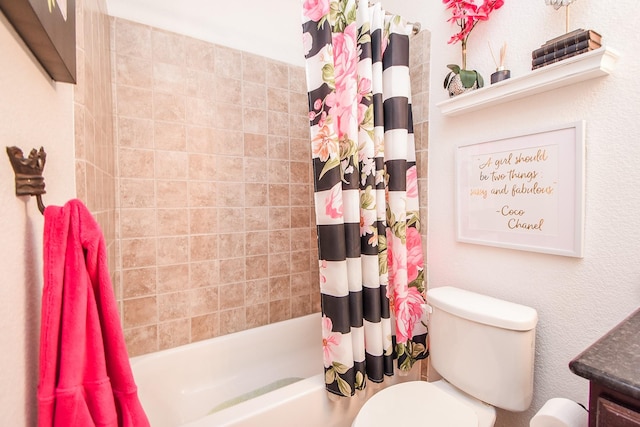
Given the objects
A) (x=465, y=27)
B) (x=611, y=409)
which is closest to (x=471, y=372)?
(x=611, y=409)

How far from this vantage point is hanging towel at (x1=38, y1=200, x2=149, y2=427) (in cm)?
42

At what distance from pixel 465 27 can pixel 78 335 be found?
1648mm

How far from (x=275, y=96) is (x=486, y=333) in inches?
67.7

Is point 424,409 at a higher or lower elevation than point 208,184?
lower

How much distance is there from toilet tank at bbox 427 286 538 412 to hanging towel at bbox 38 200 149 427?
1.12 meters

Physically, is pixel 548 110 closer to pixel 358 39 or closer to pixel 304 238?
pixel 358 39

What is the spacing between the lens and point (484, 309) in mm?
1121

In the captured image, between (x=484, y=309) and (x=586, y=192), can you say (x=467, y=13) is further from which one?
Answer: (x=484, y=309)

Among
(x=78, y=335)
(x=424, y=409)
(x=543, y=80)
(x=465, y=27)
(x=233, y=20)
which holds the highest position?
(x=233, y=20)

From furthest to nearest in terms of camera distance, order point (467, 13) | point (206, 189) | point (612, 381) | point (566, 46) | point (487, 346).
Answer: point (206, 189)
point (467, 13)
point (487, 346)
point (566, 46)
point (612, 381)

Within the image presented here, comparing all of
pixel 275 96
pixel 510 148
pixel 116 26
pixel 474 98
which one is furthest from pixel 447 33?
pixel 116 26

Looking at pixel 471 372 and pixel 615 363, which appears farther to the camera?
pixel 471 372

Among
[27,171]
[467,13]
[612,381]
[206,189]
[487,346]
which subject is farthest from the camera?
[206,189]

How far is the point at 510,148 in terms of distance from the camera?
118cm
